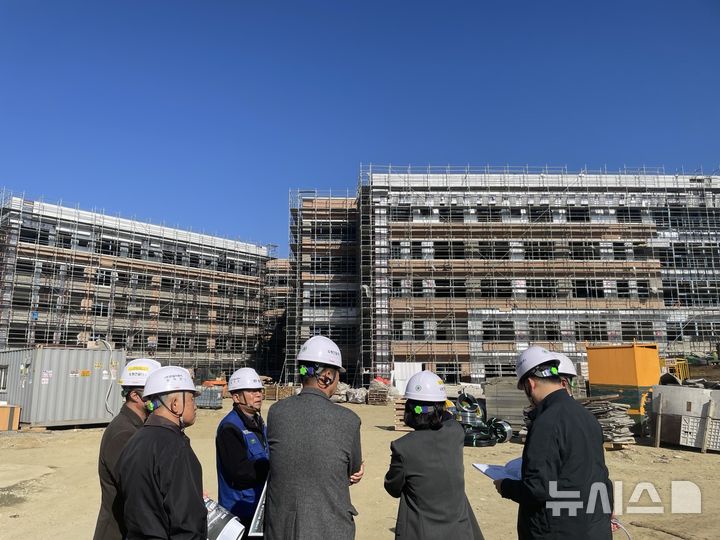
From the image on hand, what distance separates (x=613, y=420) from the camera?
13320mm

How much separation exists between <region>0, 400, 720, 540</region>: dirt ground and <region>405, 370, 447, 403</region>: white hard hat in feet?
13.1

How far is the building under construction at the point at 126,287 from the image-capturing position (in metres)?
35.3

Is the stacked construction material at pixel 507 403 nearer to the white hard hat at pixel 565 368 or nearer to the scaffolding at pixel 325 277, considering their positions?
the white hard hat at pixel 565 368

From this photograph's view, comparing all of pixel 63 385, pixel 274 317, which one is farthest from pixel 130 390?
pixel 274 317

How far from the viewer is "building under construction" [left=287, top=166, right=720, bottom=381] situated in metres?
33.9

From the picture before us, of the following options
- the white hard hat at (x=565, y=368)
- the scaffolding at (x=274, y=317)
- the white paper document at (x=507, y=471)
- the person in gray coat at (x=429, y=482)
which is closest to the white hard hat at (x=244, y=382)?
the person in gray coat at (x=429, y=482)

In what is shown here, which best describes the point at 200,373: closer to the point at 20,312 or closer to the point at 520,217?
the point at 20,312

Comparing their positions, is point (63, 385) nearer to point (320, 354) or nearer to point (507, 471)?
point (320, 354)

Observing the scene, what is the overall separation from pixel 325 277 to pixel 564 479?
3580cm

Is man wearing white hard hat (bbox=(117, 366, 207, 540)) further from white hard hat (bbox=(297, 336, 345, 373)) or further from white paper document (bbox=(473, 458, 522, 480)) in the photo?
white paper document (bbox=(473, 458, 522, 480))

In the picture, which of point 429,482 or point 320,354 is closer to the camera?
point 320,354

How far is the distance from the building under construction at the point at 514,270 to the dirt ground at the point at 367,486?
61.5 feet

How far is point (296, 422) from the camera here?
2713mm

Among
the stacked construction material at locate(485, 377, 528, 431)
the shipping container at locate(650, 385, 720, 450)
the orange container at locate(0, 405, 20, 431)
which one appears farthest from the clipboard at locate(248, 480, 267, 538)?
the orange container at locate(0, 405, 20, 431)
